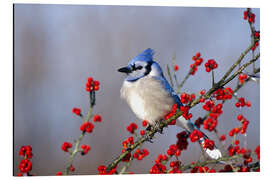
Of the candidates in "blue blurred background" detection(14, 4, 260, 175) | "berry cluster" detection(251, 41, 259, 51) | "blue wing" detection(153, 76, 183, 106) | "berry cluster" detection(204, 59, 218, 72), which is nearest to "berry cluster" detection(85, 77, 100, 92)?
"blue blurred background" detection(14, 4, 260, 175)

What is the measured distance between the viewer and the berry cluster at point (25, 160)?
237cm

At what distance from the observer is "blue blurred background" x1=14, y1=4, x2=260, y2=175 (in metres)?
2.61

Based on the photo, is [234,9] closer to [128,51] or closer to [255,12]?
[255,12]

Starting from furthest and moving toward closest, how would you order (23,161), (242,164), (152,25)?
(152,25) < (242,164) < (23,161)

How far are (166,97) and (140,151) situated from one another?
406mm

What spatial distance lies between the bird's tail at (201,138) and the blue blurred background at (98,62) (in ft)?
0.21

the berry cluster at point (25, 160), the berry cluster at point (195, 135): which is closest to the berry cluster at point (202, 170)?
the berry cluster at point (195, 135)

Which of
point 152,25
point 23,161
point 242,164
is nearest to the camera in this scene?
point 23,161

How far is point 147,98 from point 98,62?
0.42 metres

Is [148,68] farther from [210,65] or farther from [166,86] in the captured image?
[210,65]

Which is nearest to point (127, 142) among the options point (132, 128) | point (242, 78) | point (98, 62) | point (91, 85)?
point (132, 128)

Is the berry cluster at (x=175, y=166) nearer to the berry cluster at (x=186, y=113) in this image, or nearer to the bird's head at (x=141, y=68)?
the berry cluster at (x=186, y=113)
